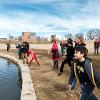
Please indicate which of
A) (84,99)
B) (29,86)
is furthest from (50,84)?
(84,99)

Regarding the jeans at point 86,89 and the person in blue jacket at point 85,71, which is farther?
the jeans at point 86,89

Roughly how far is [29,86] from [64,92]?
147 cm

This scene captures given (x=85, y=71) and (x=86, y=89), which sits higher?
(x=85, y=71)

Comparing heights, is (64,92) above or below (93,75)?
below

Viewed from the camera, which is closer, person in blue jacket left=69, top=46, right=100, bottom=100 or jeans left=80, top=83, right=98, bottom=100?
person in blue jacket left=69, top=46, right=100, bottom=100

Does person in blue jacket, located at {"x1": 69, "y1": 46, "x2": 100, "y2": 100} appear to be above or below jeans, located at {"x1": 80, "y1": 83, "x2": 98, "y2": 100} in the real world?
above

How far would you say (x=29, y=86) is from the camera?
12258 mm

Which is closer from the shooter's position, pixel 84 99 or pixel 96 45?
pixel 84 99

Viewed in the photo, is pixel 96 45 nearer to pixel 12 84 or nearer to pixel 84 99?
pixel 12 84

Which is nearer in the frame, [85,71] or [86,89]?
[85,71]

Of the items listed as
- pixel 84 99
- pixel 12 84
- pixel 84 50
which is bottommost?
pixel 12 84

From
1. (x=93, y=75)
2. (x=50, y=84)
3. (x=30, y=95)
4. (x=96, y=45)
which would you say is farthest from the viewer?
(x=96, y=45)

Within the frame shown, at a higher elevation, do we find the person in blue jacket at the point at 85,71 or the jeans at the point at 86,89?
the person in blue jacket at the point at 85,71

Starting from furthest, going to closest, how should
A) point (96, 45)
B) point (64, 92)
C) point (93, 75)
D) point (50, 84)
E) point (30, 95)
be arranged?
1. point (96, 45)
2. point (50, 84)
3. point (64, 92)
4. point (30, 95)
5. point (93, 75)
